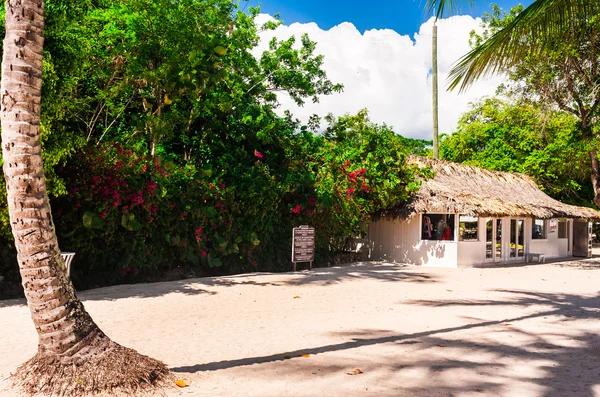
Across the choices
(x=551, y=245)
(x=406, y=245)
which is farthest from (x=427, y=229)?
(x=551, y=245)

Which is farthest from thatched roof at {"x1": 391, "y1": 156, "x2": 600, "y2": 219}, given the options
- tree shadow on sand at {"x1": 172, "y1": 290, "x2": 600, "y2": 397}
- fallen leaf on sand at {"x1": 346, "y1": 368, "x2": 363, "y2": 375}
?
fallen leaf on sand at {"x1": 346, "y1": 368, "x2": 363, "y2": 375}

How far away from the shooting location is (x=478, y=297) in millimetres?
11273

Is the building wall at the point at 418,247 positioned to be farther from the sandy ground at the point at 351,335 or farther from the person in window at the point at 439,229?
the sandy ground at the point at 351,335

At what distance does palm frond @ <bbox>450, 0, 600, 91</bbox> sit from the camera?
9.16 meters

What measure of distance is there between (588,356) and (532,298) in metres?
5.10

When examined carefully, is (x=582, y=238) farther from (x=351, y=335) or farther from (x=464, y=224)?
(x=351, y=335)

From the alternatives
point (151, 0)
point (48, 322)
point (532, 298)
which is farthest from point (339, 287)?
point (48, 322)

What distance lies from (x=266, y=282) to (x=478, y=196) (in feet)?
31.4

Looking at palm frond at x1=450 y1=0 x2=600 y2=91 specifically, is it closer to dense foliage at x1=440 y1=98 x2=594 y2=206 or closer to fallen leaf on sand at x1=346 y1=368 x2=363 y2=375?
fallen leaf on sand at x1=346 y1=368 x2=363 y2=375

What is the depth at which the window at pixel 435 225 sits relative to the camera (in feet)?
62.1

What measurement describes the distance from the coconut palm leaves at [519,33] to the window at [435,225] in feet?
30.6

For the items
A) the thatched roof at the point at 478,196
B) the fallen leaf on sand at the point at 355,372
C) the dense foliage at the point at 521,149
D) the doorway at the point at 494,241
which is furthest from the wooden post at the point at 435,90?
the fallen leaf on sand at the point at 355,372

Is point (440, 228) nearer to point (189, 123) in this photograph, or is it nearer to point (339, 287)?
point (339, 287)

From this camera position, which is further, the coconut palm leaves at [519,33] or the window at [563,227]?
the window at [563,227]
